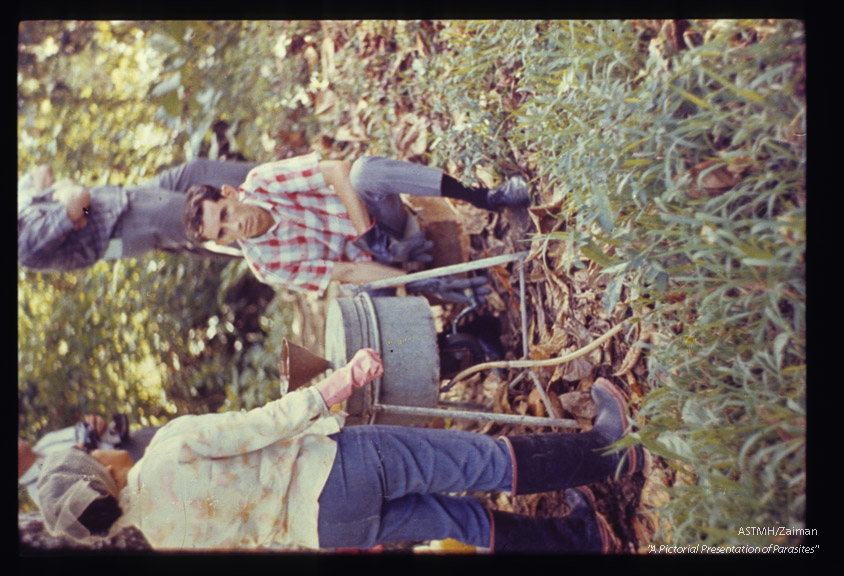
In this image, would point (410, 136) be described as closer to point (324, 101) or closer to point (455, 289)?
point (324, 101)

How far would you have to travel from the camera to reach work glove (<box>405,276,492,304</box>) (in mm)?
1686

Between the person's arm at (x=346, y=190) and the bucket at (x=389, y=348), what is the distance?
0.65 ft

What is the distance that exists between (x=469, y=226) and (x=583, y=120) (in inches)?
15.4

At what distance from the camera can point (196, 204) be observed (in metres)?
1.59

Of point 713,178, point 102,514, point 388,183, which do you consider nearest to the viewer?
point 713,178

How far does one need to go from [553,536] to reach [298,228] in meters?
1.04

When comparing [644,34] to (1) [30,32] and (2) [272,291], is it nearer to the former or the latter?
(2) [272,291]

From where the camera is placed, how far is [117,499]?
154cm

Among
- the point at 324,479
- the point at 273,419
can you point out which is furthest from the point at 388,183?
the point at 324,479

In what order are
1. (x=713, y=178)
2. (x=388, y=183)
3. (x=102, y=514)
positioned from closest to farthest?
(x=713, y=178) < (x=102, y=514) < (x=388, y=183)

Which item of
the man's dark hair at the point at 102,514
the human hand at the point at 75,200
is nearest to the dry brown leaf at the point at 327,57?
the human hand at the point at 75,200

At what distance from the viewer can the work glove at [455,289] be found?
1686 mm

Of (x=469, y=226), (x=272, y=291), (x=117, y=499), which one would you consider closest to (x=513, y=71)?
(x=469, y=226)

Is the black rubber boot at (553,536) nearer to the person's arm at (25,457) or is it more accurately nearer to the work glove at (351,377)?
the work glove at (351,377)
